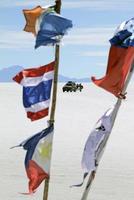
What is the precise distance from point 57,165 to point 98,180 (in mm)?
1919

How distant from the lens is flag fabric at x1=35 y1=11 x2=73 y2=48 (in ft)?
32.8

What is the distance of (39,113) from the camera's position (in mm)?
10406

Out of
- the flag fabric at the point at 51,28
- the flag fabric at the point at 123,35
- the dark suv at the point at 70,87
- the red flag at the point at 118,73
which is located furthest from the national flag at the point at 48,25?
the dark suv at the point at 70,87

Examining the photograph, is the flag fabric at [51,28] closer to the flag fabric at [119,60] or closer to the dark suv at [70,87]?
the flag fabric at [119,60]

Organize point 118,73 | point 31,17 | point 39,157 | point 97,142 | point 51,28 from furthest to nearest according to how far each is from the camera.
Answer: point 31,17 < point 39,157 < point 51,28 < point 97,142 < point 118,73

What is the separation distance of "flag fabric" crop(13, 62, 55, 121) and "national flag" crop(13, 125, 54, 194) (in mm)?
297

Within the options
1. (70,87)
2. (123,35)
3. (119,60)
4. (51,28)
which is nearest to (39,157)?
(51,28)

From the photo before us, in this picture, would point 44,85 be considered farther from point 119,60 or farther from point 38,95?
point 119,60

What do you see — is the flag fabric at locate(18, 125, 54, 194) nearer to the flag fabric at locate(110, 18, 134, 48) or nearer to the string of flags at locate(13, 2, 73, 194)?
the string of flags at locate(13, 2, 73, 194)

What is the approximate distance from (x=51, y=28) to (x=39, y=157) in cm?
175

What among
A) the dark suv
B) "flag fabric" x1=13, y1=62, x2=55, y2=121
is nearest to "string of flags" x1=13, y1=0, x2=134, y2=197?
"flag fabric" x1=13, y1=62, x2=55, y2=121

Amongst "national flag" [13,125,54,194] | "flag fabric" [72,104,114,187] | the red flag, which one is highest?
the red flag

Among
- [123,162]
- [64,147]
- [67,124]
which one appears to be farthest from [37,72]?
[67,124]

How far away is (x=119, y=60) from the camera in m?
9.11
